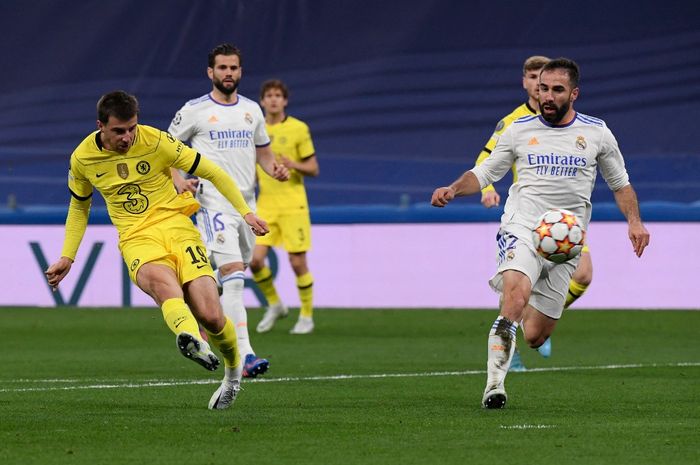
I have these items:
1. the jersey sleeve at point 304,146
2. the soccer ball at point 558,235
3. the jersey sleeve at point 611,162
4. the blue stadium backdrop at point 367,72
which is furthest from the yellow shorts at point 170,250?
the blue stadium backdrop at point 367,72

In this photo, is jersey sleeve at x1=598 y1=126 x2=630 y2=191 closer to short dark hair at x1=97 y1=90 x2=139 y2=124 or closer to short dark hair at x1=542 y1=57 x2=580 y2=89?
short dark hair at x1=542 y1=57 x2=580 y2=89

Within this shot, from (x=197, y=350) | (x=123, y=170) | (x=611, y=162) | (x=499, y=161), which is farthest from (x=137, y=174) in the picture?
(x=611, y=162)

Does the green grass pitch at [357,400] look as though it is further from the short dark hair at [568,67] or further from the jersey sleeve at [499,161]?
the short dark hair at [568,67]

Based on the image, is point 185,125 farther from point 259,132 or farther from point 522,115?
point 522,115

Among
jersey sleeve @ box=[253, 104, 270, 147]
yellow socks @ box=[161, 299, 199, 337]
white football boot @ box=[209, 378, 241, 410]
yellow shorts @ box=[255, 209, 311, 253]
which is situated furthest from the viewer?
yellow shorts @ box=[255, 209, 311, 253]

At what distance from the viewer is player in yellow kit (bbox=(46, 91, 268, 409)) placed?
793 centimetres

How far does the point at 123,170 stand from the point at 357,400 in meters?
1.84

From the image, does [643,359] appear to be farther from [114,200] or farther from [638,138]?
[638,138]

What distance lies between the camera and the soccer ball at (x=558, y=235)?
8312mm

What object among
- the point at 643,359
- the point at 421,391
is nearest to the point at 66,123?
the point at 643,359

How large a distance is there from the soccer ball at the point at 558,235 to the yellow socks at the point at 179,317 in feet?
6.58

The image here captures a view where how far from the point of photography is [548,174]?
868cm

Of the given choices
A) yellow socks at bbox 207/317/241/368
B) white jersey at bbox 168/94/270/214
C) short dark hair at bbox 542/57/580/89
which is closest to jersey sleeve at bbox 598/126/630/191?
short dark hair at bbox 542/57/580/89

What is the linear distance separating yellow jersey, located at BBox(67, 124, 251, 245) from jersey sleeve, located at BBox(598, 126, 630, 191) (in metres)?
2.09
